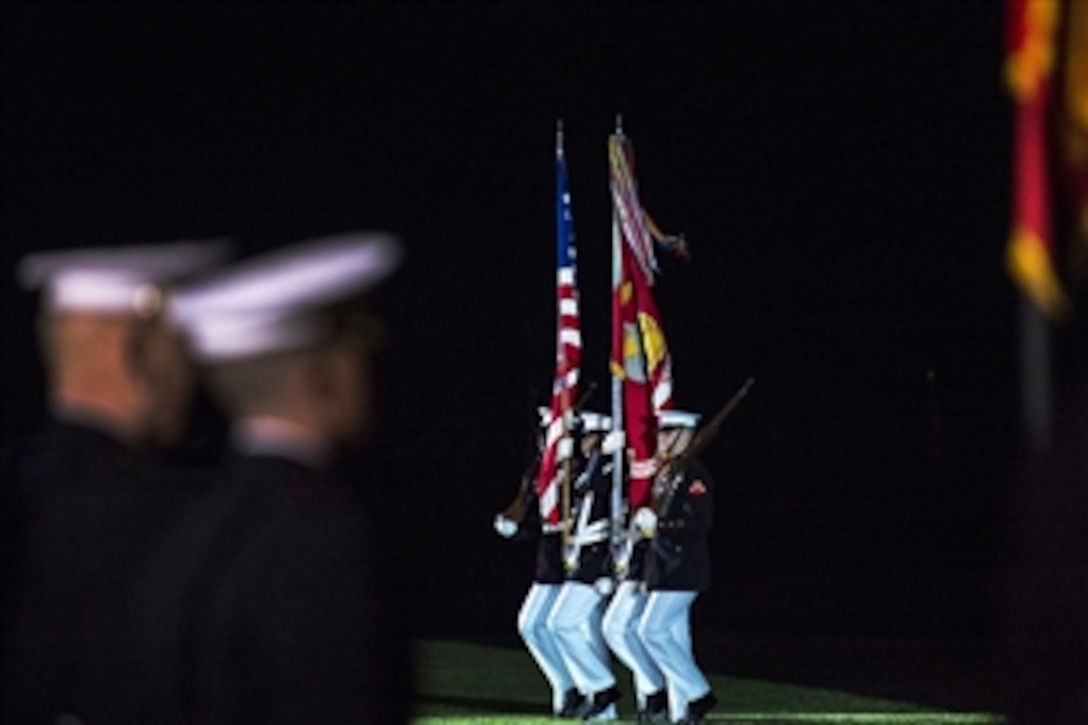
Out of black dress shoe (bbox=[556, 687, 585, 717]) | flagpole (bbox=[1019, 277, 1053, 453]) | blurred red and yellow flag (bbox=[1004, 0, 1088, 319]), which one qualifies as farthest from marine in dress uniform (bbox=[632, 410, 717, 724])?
flagpole (bbox=[1019, 277, 1053, 453])

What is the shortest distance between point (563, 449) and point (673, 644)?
4.78 ft

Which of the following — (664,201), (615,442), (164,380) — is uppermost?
(164,380)

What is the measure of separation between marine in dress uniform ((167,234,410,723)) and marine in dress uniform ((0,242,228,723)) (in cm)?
34

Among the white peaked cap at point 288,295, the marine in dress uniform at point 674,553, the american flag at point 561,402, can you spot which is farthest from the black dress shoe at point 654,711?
the white peaked cap at point 288,295

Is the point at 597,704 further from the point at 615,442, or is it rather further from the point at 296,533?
the point at 296,533

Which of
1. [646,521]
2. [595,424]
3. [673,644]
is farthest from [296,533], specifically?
[595,424]

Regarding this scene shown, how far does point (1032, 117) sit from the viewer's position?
3.08m

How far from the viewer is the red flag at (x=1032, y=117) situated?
10.0ft

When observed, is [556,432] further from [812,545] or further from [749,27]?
[749,27]

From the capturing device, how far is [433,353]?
27.4 metres

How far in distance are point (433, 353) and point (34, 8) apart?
16.4 ft

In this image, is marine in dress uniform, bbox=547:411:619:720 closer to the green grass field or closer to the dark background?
the green grass field

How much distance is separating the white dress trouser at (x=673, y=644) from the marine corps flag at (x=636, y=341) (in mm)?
529

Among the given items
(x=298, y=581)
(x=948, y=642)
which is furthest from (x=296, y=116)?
(x=298, y=581)
